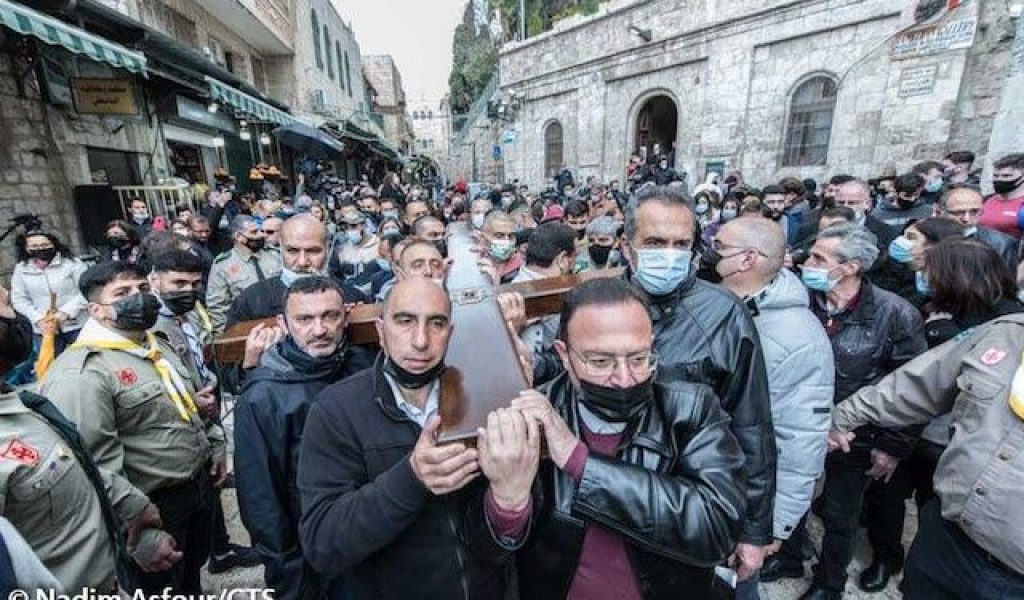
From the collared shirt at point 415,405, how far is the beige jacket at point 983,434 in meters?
1.90

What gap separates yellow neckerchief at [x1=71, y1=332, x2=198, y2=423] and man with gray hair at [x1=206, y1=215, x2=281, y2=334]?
6.27 ft

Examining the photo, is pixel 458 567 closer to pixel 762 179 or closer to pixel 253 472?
pixel 253 472

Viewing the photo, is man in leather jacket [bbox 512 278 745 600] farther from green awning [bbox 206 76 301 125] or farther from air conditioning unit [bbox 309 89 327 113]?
air conditioning unit [bbox 309 89 327 113]

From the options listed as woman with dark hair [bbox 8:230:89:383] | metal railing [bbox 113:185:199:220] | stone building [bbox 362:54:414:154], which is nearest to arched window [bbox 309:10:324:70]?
metal railing [bbox 113:185:199:220]

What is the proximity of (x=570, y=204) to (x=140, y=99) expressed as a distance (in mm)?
7502

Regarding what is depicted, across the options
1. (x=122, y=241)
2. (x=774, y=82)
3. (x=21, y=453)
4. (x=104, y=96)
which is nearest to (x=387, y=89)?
(x=774, y=82)

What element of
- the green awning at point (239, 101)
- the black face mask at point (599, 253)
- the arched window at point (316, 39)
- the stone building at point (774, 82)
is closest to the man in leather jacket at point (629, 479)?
the black face mask at point (599, 253)

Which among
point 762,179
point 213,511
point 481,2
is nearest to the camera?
point 213,511

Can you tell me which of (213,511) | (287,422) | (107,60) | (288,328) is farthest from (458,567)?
(107,60)

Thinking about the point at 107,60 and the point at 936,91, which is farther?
the point at 936,91

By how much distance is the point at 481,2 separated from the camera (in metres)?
28.5

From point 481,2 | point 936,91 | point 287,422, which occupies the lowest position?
point 287,422

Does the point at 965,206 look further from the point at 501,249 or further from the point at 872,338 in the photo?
the point at 501,249

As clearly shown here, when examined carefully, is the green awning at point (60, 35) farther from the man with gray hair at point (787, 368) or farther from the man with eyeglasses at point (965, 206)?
the man with eyeglasses at point (965, 206)
